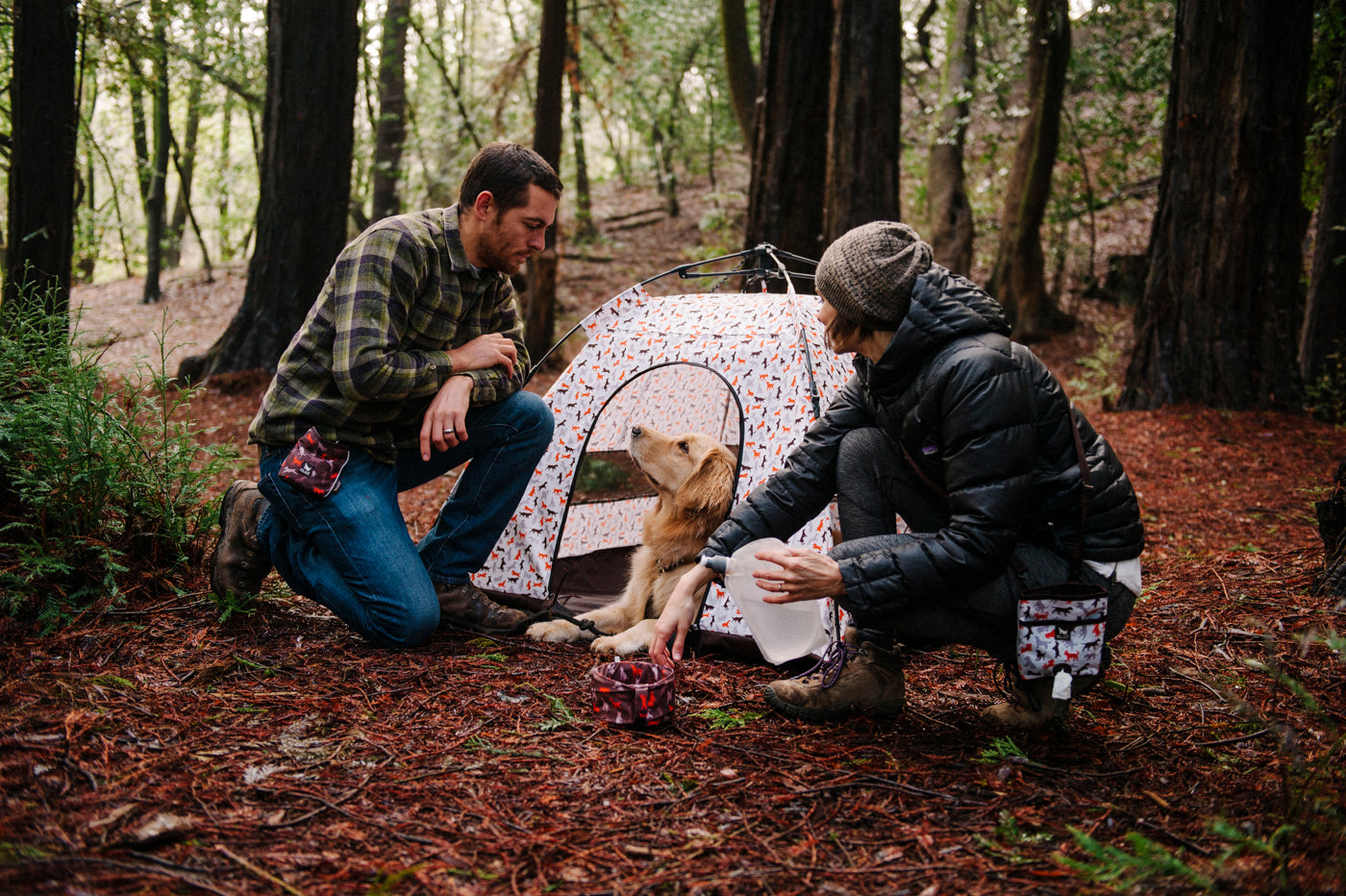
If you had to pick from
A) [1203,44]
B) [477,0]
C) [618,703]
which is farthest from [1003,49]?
[618,703]

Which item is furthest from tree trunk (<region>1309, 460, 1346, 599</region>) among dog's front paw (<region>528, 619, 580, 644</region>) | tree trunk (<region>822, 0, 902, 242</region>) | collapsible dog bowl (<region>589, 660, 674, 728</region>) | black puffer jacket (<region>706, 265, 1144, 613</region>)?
tree trunk (<region>822, 0, 902, 242</region>)

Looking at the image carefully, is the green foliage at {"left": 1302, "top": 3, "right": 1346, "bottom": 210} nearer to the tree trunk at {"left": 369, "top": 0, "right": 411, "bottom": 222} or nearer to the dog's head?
the dog's head

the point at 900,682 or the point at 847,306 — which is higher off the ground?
the point at 847,306

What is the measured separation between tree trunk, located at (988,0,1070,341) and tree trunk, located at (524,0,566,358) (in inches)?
237

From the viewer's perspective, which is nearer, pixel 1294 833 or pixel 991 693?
pixel 1294 833

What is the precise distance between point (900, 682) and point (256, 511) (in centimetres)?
233

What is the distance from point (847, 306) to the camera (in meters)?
2.39

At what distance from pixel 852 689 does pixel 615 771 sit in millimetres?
773

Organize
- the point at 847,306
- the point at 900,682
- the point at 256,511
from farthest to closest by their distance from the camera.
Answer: the point at 256,511 → the point at 900,682 → the point at 847,306

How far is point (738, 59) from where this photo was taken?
10.8m

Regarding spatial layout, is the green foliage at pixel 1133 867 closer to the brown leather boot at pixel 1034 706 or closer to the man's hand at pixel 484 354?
the brown leather boot at pixel 1034 706

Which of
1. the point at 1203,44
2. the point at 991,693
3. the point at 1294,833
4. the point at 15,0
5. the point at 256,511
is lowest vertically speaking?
the point at 991,693

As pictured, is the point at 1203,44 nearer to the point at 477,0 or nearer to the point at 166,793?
the point at 166,793

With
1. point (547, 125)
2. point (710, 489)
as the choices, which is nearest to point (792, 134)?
point (547, 125)
